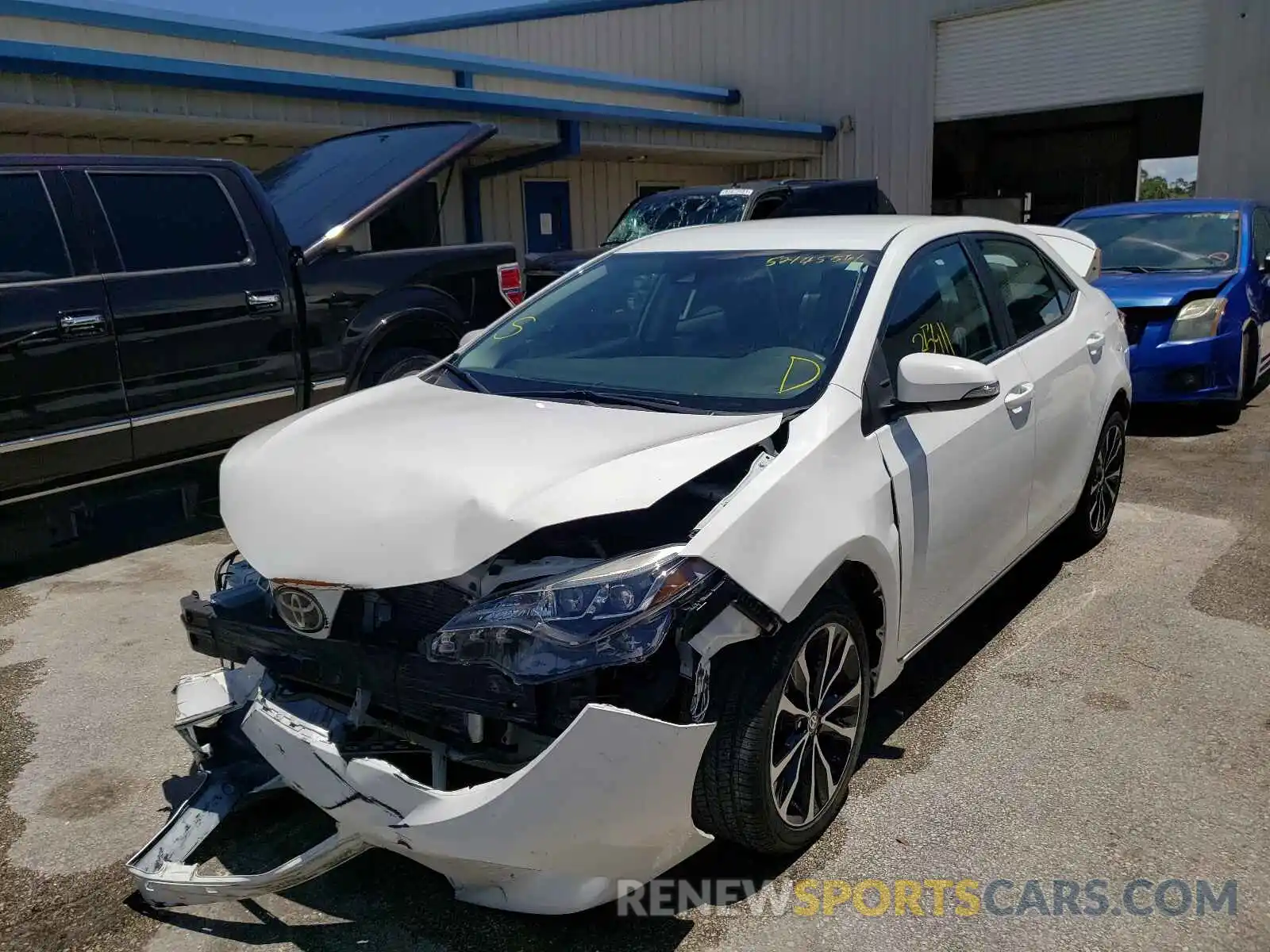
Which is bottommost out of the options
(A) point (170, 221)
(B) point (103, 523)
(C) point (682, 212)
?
(B) point (103, 523)

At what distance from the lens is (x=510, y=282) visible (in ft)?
23.4

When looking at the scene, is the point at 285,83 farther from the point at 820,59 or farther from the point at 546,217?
the point at 820,59

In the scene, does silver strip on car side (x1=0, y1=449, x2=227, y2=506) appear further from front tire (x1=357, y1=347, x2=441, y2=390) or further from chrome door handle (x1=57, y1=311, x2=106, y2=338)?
front tire (x1=357, y1=347, x2=441, y2=390)

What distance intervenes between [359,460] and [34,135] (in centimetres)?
1024

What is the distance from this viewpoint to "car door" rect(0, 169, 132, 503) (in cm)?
497

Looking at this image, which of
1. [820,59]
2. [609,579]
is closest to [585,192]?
[820,59]

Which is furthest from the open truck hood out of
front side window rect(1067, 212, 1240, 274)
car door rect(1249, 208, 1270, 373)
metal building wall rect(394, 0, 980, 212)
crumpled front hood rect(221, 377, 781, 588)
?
metal building wall rect(394, 0, 980, 212)

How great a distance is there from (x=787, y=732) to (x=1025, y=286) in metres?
2.54

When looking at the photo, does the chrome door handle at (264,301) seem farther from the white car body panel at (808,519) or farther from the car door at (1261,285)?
the car door at (1261,285)

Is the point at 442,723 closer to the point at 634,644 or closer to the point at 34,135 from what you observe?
the point at 634,644

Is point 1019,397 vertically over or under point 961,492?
over

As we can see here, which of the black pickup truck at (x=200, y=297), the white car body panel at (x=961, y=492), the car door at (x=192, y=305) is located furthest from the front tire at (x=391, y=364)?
the white car body panel at (x=961, y=492)

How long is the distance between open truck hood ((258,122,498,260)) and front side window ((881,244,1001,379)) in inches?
148

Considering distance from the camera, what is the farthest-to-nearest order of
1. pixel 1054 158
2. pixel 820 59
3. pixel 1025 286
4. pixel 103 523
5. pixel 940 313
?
pixel 1054 158
pixel 820 59
pixel 103 523
pixel 1025 286
pixel 940 313
